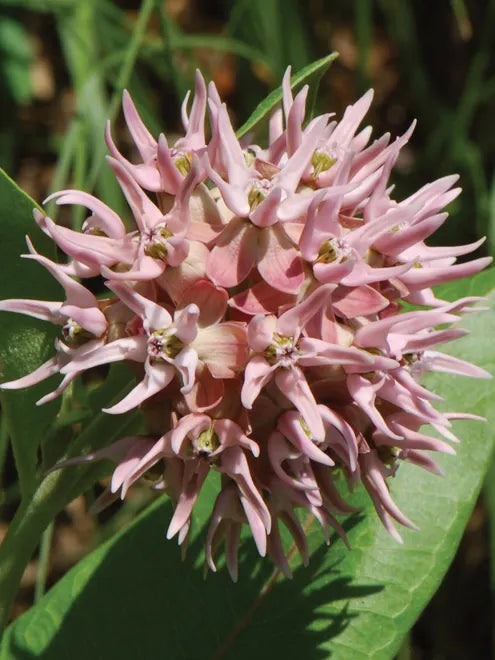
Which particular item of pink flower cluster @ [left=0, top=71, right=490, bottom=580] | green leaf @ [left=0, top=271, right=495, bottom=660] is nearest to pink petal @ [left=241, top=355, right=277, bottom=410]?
pink flower cluster @ [left=0, top=71, right=490, bottom=580]

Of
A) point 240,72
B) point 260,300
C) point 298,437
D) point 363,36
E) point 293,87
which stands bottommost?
point 298,437

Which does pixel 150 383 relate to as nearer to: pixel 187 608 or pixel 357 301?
pixel 357 301

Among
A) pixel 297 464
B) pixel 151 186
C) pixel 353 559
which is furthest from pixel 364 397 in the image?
pixel 353 559

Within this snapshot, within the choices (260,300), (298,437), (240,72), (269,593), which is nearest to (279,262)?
(260,300)

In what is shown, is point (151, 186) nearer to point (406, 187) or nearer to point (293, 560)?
point (293, 560)

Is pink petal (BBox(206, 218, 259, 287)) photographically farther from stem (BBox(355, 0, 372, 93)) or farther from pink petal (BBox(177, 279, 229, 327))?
stem (BBox(355, 0, 372, 93))
